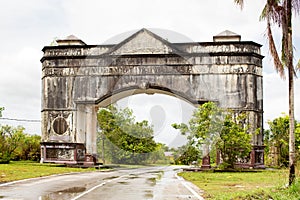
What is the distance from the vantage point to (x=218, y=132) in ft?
86.2

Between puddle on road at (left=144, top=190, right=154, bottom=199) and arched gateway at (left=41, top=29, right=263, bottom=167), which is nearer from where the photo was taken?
puddle on road at (left=144, top=190, right=154, bottom=199)

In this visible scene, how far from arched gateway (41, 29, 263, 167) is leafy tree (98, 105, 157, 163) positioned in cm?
1570

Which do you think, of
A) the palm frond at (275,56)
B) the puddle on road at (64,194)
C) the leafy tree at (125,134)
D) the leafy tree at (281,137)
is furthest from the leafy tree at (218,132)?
the leafy tree at (125,134)

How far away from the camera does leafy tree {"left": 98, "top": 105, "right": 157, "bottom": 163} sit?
4834 centimetres

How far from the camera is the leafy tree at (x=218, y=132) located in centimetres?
2614

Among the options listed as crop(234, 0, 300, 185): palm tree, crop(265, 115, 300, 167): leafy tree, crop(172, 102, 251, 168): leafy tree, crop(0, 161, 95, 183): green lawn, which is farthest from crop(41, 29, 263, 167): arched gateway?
crop(234, 0, 300, 185): palm tree

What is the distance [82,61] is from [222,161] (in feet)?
37.2

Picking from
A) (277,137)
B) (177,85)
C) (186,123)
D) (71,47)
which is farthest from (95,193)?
(277,137)

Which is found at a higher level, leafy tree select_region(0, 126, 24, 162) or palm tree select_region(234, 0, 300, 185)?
palm tree select_region(234, 0, 300, 185)

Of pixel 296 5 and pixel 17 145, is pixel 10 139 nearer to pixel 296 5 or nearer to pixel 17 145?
pixel 17 145

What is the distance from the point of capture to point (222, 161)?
27.9m

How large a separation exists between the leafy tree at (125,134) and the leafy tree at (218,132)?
865 inches

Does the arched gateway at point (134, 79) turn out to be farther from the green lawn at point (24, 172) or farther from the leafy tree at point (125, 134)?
the leafy tree at point (125, 134)

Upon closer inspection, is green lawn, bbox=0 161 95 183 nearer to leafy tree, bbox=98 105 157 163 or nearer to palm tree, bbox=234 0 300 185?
palm tree, bbox=234 0 300 185
